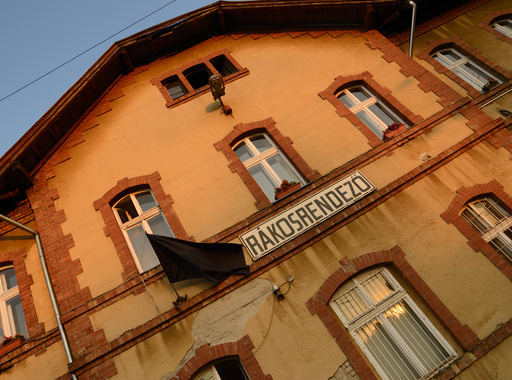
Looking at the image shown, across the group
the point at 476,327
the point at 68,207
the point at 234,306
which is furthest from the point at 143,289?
the point at 476,327

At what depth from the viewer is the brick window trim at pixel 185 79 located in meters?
9.66

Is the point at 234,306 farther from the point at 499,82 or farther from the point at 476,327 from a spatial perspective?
the point at 499,82

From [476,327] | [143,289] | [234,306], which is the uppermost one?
[143,289]

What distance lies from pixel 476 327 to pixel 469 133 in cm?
410

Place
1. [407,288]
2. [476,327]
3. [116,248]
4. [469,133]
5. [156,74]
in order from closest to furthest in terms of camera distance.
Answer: [476,327]
[407,288]
[116,248]
[469,133]
[156,74]

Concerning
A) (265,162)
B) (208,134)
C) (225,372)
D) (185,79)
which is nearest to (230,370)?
(225,372)

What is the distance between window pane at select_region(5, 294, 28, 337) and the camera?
7.49 metres

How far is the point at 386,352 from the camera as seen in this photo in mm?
6090

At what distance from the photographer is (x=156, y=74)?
34.2 ft

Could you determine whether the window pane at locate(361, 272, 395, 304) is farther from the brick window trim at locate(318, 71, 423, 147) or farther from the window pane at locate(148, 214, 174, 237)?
the window pane at locate(148, 214, 174, 237)

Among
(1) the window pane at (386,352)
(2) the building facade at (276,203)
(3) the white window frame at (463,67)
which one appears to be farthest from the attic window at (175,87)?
(1) the window pane at (386,352)

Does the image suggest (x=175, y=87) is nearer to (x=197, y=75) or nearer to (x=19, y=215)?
(x=197, y=75)

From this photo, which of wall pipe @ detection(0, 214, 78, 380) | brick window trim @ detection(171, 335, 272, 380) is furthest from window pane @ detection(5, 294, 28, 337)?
brick window trim @ detection(171, 335, 272, 380)

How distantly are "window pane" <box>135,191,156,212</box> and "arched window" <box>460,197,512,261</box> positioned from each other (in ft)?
21.1
